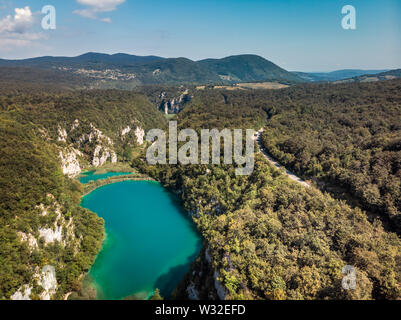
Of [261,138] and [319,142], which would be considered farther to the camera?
[261,138]

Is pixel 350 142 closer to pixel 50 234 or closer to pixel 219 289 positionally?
pixel 219 289

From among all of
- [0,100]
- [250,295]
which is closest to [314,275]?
[250,295]

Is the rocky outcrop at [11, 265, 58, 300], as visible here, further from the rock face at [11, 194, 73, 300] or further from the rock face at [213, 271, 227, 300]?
the rock face at [213, 271, 227, 300]

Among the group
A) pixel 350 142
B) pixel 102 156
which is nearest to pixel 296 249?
pixel 350 142

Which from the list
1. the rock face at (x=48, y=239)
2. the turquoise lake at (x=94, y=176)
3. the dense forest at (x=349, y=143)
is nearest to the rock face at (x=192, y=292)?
the rock face at (x=48, y=239)

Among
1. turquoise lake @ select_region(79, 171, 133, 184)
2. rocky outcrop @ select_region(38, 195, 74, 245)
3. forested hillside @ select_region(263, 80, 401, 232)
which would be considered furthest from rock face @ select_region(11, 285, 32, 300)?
forested hillside @ select_region(263, 80, 401, 232)
